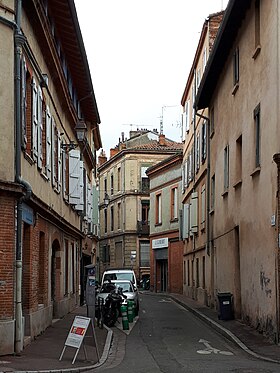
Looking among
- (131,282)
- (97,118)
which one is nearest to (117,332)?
(131,282)

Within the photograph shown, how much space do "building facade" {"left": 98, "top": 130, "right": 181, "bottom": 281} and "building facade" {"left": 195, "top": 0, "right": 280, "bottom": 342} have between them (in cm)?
3504

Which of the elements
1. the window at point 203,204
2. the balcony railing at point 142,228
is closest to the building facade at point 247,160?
the window at point 203,204

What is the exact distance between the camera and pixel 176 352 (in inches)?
614

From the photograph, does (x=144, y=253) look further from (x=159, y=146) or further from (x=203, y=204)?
(x=203, y=204)

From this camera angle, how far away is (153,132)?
68062 mm

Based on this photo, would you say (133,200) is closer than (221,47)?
No

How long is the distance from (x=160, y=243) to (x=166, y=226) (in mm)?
1771

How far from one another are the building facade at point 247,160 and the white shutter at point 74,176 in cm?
513

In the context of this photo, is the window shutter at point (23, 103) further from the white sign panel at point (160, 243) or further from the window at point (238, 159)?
the white sign panel at point (160, 243)

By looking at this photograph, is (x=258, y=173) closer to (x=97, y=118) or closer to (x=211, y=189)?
(x=211, y=189)

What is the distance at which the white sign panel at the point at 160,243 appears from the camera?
49.1m

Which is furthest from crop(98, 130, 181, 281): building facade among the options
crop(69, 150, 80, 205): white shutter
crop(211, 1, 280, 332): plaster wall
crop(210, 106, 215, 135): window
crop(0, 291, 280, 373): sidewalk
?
crop(0, 291, 280, 373): sidewalk

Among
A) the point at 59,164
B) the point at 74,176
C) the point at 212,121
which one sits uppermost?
the point at 212,121

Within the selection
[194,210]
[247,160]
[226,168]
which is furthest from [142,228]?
[247,160]
